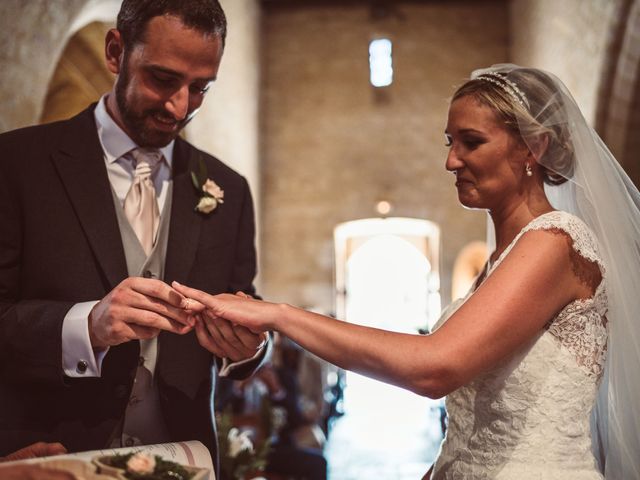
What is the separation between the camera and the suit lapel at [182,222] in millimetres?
1848

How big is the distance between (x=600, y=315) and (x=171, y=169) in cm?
134

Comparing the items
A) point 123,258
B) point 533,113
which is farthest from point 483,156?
point 123,258

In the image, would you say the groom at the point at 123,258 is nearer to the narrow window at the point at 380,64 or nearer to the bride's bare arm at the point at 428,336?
the bride's bare arm at the point at 428,336

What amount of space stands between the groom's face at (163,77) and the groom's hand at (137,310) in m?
0.58

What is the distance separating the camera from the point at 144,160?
75.9 inches

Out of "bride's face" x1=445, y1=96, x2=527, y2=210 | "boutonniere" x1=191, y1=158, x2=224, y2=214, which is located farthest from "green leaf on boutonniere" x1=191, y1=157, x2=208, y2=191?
"bride's face" x1=445, y1=96, x2=527, y2=210

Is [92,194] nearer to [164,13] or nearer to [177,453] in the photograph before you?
[164,13]

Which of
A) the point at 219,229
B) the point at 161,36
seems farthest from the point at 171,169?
the point at 161,36

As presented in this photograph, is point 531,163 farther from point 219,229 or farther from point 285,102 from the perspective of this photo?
point 285,102

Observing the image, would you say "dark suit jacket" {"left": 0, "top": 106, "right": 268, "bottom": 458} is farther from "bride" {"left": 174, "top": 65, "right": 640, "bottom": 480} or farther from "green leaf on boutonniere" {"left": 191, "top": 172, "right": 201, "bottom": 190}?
"bride" {"left": 174, "top": 65, "right": 640, "bottom": 480}

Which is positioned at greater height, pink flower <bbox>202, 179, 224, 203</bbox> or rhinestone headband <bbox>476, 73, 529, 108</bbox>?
rhinestone headband <bbox>476, 73, 529, 108</bbox>

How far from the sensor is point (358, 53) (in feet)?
Result: 36.6

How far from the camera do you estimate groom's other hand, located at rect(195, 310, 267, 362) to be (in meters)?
1.57

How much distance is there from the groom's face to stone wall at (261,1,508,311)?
358 inches
